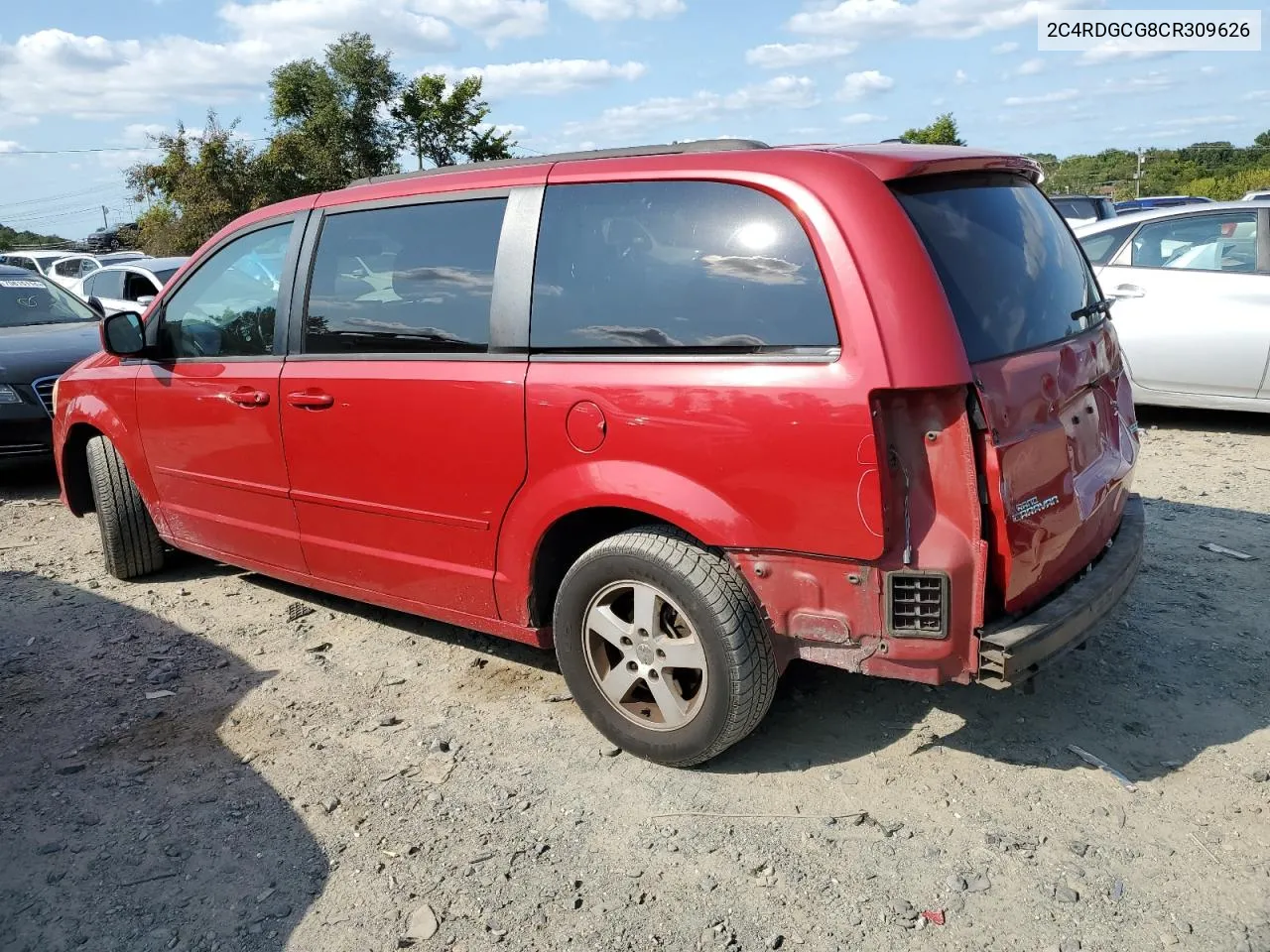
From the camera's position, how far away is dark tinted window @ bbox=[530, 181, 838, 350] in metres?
2.89

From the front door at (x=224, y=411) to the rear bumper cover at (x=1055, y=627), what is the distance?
109 inches

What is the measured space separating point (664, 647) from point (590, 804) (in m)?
0.53

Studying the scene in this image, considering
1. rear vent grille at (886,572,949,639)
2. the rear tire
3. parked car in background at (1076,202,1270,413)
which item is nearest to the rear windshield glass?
rear vent grille at (886,572,949,639)

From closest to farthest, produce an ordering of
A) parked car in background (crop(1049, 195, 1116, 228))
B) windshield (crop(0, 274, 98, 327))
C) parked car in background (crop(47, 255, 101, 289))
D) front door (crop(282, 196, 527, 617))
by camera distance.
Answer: front door (crop(282, 196, 527, 617)) → windshield (crop(0, 274, 98, 327)) → parked car in background (crop(1049, 195, 1116, 228)) → parked car in background (crop(47, 255, 101, 289))

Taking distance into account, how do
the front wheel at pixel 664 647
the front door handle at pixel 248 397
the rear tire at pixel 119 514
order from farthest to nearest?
1. the rear tire at pixel 119 514
2. the front door handle at pixel 248 397
3. the front wheel at pixel 664 647

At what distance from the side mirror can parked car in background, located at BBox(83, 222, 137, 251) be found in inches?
1879

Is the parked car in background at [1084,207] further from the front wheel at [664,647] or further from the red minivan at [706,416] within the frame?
the front wheel at [664,647]

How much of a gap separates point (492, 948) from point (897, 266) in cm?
205

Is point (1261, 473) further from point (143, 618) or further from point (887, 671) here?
point (143, 618)

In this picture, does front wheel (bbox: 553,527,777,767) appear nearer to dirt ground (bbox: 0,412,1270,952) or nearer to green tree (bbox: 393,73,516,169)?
dirt ground (bbox: 0,412,1270,952)

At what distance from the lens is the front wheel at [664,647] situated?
3.01 meters

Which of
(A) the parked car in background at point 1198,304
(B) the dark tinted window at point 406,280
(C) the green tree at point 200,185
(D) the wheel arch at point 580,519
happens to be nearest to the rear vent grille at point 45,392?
(B) the dark tinted window at point 406,280

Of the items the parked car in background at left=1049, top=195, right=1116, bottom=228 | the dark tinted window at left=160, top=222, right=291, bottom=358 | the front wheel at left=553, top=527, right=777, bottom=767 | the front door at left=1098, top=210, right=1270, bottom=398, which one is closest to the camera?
the front wheel at left=553, top=527, right=777, bottom=767

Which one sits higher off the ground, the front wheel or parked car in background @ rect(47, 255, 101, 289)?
parked car in background @ rect(47, 255, 101, 289)
